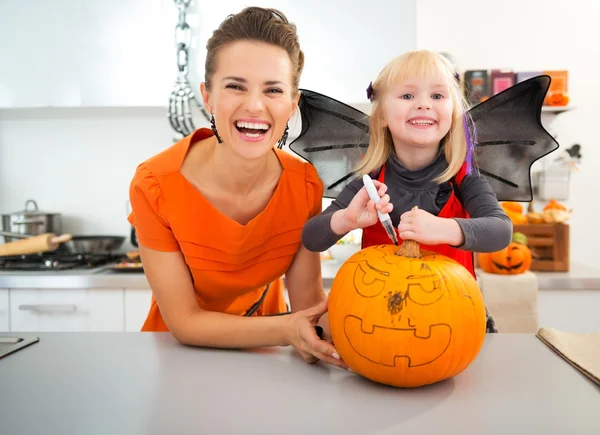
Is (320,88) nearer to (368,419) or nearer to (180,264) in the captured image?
(180,264)

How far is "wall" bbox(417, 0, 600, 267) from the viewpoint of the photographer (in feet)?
8.04

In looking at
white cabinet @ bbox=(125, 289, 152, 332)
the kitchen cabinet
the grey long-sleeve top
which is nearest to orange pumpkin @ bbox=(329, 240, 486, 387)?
the grey long-sleeve top

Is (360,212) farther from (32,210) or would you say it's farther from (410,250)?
(32,210)

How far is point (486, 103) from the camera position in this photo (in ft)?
3.52

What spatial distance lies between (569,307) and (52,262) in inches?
85.5

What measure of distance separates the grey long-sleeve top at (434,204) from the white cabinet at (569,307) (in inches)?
51.2

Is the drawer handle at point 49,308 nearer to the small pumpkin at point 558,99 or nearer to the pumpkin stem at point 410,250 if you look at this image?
the pumpkin stem at point 410,250

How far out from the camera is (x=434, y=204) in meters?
0.98

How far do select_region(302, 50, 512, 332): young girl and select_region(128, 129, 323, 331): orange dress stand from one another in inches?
6.0

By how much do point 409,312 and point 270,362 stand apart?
25cm

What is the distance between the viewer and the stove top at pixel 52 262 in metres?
2.16

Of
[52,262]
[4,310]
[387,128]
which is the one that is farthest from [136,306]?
[387,128]

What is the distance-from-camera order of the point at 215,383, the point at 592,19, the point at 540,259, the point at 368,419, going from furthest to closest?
the point at 592,19 < the point at 540,259 < the point at 215,383 < the point at 368,419

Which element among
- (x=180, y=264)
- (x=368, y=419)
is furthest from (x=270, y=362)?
(x=180, y=264)
